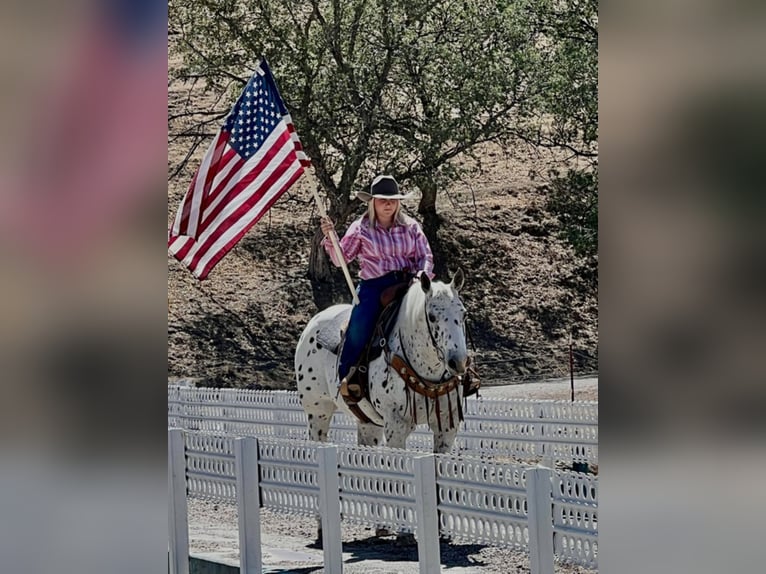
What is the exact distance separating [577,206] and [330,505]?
17.0m

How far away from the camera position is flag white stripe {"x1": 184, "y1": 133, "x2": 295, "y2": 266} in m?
5.91

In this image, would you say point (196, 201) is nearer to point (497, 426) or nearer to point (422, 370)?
point (422, 370)

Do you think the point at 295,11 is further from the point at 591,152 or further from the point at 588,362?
the point at 588,362

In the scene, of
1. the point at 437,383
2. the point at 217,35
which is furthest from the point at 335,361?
the point at 217,35

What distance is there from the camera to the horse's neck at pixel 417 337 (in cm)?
737

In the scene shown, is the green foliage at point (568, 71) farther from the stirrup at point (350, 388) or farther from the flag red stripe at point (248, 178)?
the flag red stripe at point (248, 178)

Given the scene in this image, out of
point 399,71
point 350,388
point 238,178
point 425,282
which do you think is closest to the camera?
point 238,178

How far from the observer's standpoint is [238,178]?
6316 mm

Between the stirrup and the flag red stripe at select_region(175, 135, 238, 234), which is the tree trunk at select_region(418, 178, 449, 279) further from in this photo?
the flag red stripe at select_region(175, 135, 238, 234)

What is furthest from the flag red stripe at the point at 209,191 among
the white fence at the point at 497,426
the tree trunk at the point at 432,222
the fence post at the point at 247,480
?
the tree trunk at the point at 432,222

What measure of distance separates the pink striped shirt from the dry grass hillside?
11.5 m

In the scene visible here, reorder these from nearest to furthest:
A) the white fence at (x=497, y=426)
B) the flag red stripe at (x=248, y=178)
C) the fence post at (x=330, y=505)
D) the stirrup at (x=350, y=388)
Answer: the flag red stripe at (x=248, y=178)
the fence post at (x=330, y=505)
the stirrup at (x=350, y=388)
the white fence at (x=497, y=426)

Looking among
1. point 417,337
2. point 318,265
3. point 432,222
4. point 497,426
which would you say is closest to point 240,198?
point 417,337

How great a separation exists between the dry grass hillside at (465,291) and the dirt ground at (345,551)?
383 inches
